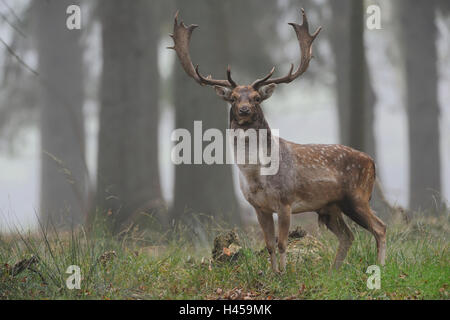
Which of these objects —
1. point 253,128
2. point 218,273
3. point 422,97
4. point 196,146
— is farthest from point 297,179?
point 422,97

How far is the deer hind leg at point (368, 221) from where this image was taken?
566cm

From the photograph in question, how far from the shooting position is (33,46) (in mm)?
20109

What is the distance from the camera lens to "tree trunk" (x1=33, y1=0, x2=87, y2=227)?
16.7m

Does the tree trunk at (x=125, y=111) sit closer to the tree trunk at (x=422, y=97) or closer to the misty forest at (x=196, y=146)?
the misty forest at (x=196, y=146)

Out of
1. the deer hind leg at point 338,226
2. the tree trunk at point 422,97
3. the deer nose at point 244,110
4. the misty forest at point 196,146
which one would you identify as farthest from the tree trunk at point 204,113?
the deer nose at point 244,110

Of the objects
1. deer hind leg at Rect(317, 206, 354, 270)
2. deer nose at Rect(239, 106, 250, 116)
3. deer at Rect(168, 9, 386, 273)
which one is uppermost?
deer nose at Rect(239, 106, 250, 116)

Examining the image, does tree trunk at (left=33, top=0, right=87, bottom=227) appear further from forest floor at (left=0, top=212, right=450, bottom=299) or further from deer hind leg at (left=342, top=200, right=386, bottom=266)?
deer hind leg at (left=342, top=200, right=386, bottom=266)

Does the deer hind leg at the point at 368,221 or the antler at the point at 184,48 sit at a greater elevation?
the antler at the point at 184,48

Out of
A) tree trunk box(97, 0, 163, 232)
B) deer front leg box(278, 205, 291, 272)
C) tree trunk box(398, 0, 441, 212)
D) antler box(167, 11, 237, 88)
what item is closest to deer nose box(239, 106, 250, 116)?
antler box(167, 11, 237, 88)

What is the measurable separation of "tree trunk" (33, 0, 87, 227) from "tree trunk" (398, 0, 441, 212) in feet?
31.1

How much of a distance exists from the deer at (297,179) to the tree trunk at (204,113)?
5.17 metres
